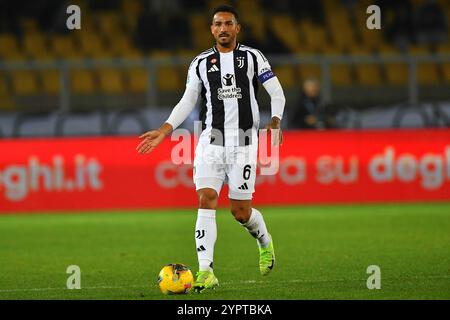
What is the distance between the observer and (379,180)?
55.3ft

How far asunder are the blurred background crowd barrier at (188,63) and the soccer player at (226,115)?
8734 mm

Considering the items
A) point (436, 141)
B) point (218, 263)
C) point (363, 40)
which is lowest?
point (218, 263)

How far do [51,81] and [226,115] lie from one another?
967 cm

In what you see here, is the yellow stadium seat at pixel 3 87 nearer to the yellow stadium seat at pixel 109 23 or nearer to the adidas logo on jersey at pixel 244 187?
the yellow stadium seat at pixel 109 23

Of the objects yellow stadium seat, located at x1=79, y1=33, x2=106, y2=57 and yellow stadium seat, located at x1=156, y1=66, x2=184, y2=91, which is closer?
yellow stadium seat, located at x1=156, y1=66, x2=184, y2=91

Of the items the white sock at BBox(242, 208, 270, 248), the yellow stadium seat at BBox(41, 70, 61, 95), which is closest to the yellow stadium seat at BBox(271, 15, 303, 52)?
the yellow stadium seat at BBox(41, 70, 61, 95)

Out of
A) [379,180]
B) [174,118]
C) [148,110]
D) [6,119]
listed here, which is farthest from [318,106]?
[174,118]

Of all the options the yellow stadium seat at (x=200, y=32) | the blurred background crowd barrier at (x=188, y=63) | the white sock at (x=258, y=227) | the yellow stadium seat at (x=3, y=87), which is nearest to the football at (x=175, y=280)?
the white sock at (x=258, y=227)

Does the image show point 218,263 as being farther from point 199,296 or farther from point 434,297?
point 434,297

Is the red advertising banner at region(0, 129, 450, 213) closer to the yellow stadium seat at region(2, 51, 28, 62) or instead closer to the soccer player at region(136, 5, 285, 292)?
the yellow stadium seat at region(2, 51, 28, 62)

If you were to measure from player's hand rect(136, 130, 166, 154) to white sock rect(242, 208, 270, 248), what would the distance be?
1222mm

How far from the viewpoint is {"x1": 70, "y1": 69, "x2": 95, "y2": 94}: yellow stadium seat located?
1773 centimetres

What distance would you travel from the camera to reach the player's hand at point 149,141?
26.6 ft

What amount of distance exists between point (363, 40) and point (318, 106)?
18.3ft
